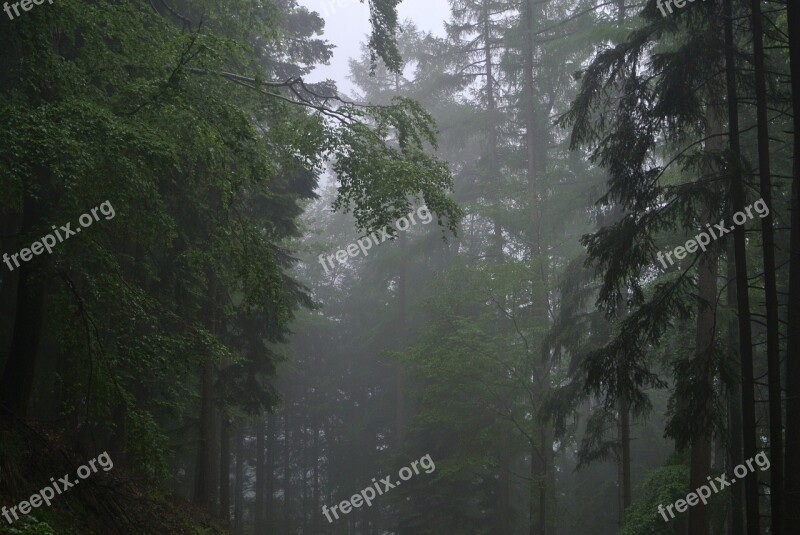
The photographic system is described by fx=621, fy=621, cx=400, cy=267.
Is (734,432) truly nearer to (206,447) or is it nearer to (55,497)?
(206,447)

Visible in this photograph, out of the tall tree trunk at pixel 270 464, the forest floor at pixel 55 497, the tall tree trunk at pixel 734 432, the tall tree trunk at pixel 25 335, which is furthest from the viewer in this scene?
the tall tree trunk at pixel 270 464

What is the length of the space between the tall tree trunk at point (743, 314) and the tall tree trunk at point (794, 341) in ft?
1.18

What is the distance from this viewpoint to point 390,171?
896 cm

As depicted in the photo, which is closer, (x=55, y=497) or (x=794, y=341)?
(x=55, y=497)

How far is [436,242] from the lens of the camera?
28609 mm

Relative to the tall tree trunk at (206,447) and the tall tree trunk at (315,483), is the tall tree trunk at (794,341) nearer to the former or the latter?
A: the tall tree trunk at (206,447)

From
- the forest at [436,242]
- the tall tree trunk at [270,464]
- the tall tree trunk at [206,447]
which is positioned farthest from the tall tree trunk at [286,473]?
the tall tree trunk at [206,447]

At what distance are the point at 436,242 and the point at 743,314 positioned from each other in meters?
21.4

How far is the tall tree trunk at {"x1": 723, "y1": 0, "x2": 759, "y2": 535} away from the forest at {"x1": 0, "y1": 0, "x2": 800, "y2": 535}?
34 mm

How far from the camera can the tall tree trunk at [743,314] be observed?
7.26 metres

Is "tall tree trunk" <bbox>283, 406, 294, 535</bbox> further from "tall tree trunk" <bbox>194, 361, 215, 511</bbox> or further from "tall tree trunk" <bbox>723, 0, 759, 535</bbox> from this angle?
"tall tree trunk" <bbox>723, 0, 759, 535</bbox>

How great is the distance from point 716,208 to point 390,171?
4.45 meters

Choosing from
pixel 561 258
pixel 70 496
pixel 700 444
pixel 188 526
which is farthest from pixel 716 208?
pixel 561 258

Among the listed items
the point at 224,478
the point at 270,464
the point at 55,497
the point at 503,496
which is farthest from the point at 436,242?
the point at 55,497
